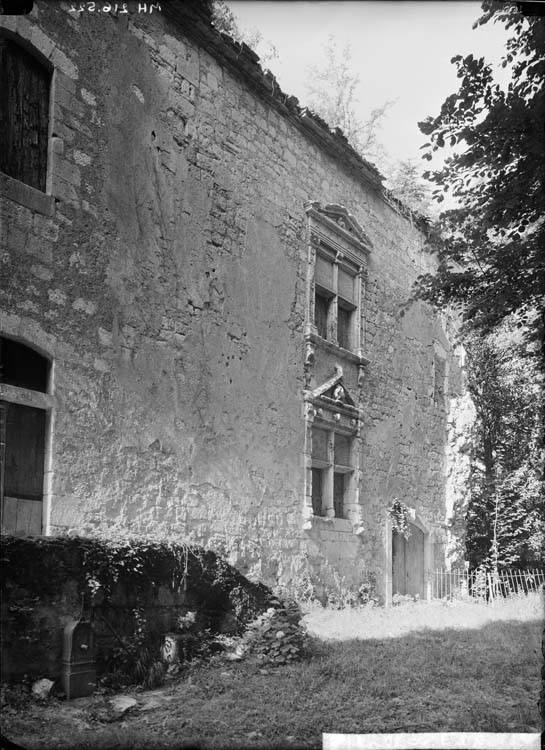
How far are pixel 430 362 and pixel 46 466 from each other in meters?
6.08

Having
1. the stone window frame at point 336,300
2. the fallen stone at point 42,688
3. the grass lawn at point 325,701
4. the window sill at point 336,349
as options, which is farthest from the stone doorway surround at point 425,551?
the fallen stone at point 42,688

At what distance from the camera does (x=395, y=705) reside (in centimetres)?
438

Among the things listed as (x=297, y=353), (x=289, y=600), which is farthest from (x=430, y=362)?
(x=289, y=600)

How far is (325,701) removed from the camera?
443cm

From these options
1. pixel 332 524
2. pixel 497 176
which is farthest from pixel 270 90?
pixel 332 524

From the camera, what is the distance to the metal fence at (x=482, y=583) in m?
9.88

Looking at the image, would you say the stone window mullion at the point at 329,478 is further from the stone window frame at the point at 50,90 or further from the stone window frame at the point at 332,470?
the stone window frame at the point at 50,90

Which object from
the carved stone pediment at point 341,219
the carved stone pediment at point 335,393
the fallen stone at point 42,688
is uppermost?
the carved stone pediment at point 341,219

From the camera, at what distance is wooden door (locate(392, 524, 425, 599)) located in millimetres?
9656

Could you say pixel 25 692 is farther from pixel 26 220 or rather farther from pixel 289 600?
pixel 26 220

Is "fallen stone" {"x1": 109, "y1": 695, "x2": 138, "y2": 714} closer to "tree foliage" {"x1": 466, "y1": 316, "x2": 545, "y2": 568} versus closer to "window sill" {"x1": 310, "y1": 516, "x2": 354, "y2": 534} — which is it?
"window sill" {"x1": 310, "y1": 516, "x2": 354, "y2": 534}

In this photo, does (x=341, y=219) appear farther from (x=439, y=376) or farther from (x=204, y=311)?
(x=204, y=311)

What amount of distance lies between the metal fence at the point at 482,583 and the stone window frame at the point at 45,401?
6153 millimetres

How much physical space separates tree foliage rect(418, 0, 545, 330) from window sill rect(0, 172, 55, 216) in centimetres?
287
